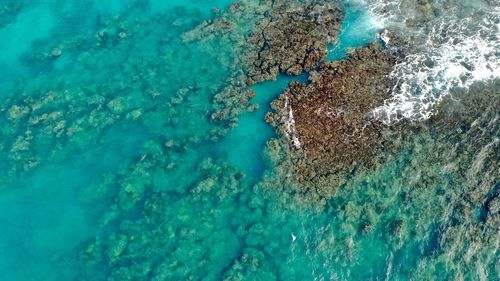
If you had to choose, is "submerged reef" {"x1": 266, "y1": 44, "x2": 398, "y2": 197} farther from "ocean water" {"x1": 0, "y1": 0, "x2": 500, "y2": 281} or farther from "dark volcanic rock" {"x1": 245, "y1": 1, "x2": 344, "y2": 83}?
"dark volcanic rock" {"x1": 245, "y1": 1, "x2": 344, "y2": 83}

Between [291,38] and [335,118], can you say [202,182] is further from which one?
[291,38]

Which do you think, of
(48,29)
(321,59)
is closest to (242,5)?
(321,59)

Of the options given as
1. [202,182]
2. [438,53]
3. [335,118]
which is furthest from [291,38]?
[202,182]

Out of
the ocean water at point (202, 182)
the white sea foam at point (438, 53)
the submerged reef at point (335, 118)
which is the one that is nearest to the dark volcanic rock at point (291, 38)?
the ocean water at point (202, 182)

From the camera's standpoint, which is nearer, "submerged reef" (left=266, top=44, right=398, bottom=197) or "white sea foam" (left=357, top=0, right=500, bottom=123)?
"submerged reef" (left=266, top=44, right=398, bottom=197)

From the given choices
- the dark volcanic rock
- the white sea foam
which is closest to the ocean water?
the white sea foam

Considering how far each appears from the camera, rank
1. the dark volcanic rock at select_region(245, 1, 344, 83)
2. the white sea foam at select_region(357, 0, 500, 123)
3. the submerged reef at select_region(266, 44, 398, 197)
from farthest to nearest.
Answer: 1. the dark volcanic rock at select_region(245, 1, 344, 83)
2. the white sea foam at select_region(357, 0, 500, 123)
3. the submerged reef at select_region(266, 44, 398, 197)

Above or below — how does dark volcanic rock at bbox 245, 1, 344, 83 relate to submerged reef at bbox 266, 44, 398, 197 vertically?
above
